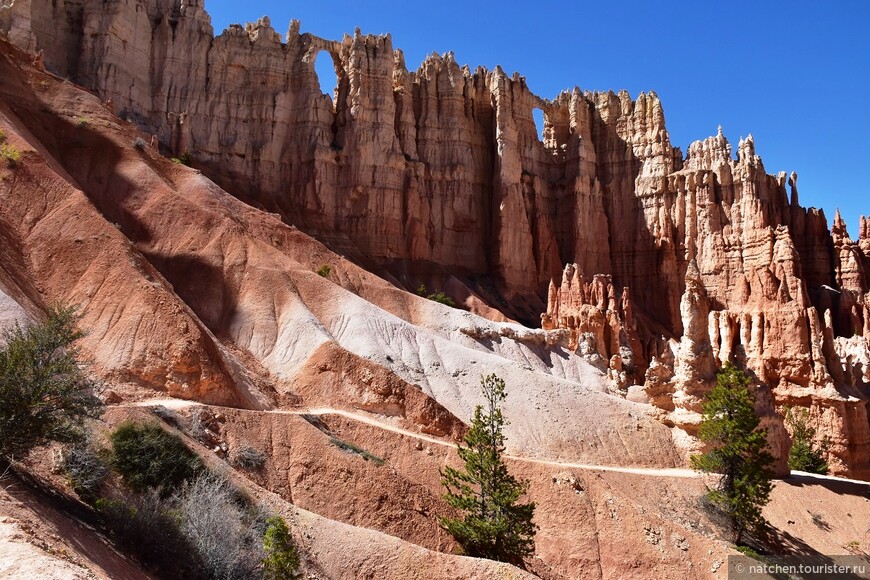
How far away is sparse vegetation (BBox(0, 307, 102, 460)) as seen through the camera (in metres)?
16.6

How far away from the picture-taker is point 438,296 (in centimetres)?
6078

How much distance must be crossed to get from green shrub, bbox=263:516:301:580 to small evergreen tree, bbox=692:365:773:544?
2025 centimetres

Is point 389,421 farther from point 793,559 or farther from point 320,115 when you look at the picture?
point 320,115

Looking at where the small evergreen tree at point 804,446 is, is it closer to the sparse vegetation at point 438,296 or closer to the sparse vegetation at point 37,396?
the sparse vegetation at point 438,296

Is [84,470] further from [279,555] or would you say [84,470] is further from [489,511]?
[489,511]

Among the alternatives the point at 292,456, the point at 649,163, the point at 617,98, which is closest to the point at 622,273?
the point at 649,163

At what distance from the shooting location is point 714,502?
1302 inches

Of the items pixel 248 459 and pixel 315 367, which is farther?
pixel 315 367

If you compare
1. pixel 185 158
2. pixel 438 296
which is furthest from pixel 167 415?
pixel 185 158

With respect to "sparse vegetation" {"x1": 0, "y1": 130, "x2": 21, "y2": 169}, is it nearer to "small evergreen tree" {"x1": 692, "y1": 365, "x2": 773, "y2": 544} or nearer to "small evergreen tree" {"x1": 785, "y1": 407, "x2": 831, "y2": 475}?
"small evergreen tree" {"x1": 692, "y1": 365, "x2": 773, "y2": 544}

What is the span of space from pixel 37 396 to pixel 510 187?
196 ft

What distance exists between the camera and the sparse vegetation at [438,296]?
199 feet

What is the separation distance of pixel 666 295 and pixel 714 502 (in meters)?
43.8

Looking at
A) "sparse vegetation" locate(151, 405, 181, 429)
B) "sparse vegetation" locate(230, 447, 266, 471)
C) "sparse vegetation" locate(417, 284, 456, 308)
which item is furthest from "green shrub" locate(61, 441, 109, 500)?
"sparse vegetation" locate(417, 284, 456, 308)
